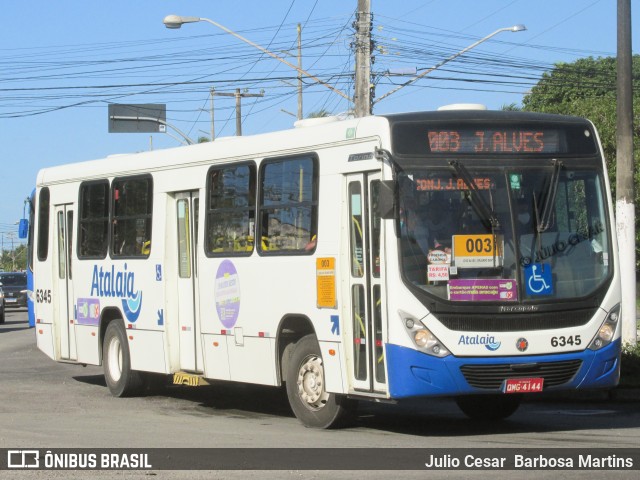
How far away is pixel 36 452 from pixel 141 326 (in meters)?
5.71

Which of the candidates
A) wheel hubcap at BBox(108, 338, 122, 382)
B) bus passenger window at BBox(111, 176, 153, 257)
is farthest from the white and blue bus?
wheel hubcap at BBox(108, 338, 122, 382)

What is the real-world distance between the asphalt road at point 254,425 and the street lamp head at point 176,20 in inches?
508

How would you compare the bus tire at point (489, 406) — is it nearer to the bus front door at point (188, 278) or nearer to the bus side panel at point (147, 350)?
the bus front door at point (188, 278)

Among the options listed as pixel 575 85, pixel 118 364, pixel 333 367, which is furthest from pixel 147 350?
pixel 575 85

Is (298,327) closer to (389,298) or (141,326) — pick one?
(389,298)

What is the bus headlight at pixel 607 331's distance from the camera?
11.9 metres

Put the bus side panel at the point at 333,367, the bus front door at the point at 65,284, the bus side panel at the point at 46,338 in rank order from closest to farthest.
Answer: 1. the bus side panel at the point at 333,367
2. the bus front door at the point at 65,284
3. the bus side panel at the point at 46,338

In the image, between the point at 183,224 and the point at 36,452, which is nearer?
the point at 36,452

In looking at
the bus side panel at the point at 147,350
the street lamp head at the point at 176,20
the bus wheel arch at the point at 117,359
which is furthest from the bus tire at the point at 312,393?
the street lamp head at the point at 176,20

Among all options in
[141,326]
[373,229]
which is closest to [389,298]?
[373,229]

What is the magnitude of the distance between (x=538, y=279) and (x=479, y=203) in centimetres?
91

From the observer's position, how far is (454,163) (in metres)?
11.6

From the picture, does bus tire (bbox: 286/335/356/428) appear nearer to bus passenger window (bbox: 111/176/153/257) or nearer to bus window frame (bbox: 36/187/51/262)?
bus passenger window (bbox: 111/176/153/257)

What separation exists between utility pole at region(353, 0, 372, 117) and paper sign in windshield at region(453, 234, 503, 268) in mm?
12323
